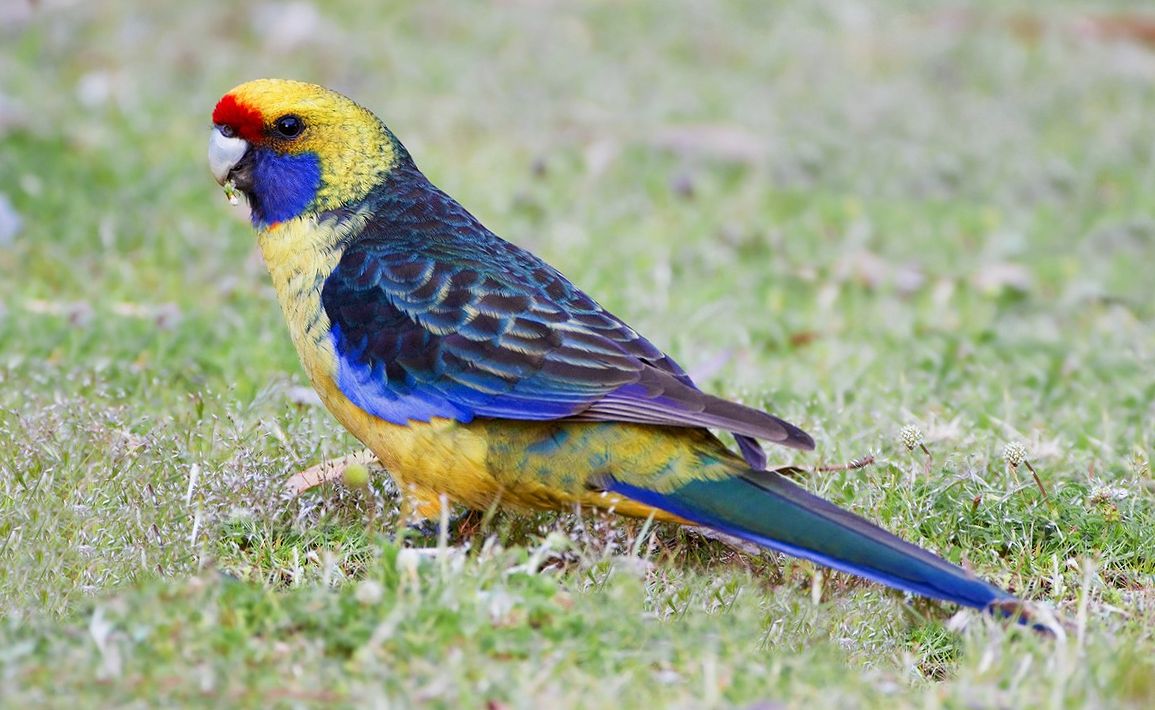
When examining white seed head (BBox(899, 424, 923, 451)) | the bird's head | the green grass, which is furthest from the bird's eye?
white seed head (BBox(899, 424, 923, 451))

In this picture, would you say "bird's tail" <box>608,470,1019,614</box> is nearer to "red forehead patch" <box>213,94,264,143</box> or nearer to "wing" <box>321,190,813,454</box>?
"wing" <box>321,190,813,454</box>

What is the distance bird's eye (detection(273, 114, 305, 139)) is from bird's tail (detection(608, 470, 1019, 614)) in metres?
1.44

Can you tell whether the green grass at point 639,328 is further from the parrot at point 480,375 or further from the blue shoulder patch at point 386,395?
the blue shoulder patch at point 386,395

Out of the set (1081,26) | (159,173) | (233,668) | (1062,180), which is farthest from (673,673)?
(1081,26)

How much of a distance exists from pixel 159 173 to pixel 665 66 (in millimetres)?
3748

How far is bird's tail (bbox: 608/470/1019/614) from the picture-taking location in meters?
3.47

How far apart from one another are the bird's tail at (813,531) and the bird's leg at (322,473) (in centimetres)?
89

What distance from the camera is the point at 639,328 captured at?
6.14 m

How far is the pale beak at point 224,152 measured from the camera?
448cm

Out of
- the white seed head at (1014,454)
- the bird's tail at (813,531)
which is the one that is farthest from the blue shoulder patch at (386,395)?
the white seed head at (1014,454)

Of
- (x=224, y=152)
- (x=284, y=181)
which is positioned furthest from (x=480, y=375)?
(x=224, y=152)

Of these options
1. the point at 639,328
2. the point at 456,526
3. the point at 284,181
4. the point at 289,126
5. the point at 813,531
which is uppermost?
the point at 289,126

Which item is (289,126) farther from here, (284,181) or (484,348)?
(484,348)

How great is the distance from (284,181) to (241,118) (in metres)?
0.22
